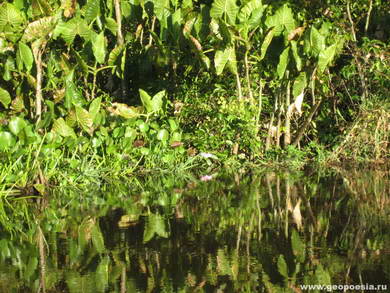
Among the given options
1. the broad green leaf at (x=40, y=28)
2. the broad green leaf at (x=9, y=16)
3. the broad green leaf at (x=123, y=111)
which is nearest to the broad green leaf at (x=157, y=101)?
the broad green leaf at (x=123, y=111)

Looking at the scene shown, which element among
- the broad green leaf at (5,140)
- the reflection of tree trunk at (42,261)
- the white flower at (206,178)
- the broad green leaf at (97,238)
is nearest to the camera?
the reflection of tree trunk at (42,261)

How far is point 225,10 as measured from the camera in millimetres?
6930

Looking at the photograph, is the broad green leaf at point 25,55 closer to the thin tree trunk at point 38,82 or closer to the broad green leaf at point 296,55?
the thin tree trunk at point 38,82

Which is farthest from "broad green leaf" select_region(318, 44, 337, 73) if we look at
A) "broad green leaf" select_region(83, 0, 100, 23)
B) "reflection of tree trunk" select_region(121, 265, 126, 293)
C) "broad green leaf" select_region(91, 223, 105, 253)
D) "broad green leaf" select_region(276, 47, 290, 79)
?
"reflection of tree trunk" select_region(121, 265, 126, 293)

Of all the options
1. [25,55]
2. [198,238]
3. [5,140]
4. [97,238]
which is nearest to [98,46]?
[25,55]

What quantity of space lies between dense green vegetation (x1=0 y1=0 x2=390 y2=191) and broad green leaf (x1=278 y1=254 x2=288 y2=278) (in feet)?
9.42

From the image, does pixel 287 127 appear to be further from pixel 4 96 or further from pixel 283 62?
pixel 4 96

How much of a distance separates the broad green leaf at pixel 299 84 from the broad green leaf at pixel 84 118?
2.25m

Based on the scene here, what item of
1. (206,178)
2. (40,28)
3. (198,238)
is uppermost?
(40,28)

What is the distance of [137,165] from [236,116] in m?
1.25

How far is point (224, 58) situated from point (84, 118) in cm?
158

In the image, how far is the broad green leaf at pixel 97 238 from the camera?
368 cm

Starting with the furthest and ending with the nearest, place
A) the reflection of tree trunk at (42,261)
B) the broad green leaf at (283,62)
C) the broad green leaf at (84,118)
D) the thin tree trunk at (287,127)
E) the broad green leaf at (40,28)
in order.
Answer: the thin tree trunk at (287,127)
the broad green leaf at (283,62)
the broad green leaf at (84,118)
the broad green leaf at (40,28)
the reflection of tree trunk at (42,261)

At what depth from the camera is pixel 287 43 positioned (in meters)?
7.33
